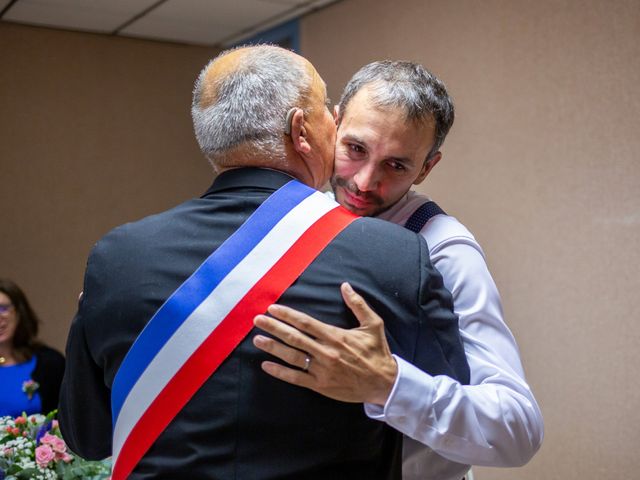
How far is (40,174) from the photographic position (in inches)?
226

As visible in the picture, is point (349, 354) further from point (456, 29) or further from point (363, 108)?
point (456, 29)

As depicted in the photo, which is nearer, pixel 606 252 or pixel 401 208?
pixel 401 208

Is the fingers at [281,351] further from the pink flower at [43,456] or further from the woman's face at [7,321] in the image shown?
the woman's face at [7,321]

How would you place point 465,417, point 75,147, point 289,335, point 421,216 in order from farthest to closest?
point 75,147, point 421,216, point 465,417, point 289,335

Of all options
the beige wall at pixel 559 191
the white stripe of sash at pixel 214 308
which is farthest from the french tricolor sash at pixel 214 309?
the beige wall at pixel 559 191

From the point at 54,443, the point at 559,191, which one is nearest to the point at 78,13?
the point at 559,191

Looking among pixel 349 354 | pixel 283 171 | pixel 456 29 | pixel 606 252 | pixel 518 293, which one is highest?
pixel 456 29

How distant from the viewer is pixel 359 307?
107 centimetres

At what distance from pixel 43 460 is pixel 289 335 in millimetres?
1240

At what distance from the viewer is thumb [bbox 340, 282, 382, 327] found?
1072 mm

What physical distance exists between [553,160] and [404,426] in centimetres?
280

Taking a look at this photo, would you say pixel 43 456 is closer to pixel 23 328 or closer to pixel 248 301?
pixel 248 301

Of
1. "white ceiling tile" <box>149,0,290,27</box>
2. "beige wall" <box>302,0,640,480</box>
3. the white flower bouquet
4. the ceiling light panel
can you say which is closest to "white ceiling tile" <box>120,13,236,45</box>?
the ceiling light panel

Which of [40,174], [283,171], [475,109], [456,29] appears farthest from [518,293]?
[40,174]
